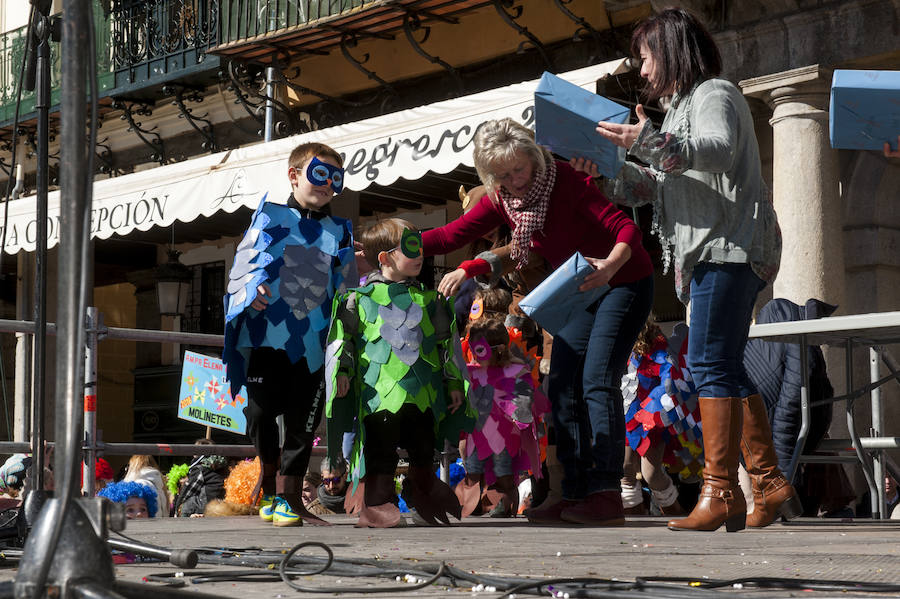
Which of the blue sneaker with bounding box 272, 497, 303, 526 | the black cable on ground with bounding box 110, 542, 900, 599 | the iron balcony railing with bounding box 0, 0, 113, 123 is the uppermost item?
the iron balcony railing with bounding box 0, 0, 113, 123

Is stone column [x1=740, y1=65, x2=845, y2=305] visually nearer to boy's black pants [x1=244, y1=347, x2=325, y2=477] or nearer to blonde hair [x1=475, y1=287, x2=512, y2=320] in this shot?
blonde hair [x1=475, y1=287, x2=512, y2=320]

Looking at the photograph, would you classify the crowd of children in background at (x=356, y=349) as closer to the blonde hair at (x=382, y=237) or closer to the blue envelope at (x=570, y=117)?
the blonde hair at (x=382, y=237)

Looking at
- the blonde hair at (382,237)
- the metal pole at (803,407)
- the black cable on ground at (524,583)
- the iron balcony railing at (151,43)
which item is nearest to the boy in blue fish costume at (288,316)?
the blonde hair at (382,237)

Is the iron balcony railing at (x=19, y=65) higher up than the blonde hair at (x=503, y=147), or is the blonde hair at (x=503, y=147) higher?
→ the iron balcony railing at (x=19, y=65)

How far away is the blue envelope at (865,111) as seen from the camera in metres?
3.46

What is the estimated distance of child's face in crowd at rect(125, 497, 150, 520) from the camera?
7.63m

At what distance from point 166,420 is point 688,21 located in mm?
14664

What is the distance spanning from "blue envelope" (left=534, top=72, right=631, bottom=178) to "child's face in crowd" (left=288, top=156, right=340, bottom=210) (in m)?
1.44

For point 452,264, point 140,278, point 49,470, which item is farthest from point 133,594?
point 140,278

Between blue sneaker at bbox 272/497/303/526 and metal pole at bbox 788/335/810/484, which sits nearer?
blue sneaker at bbox 272/497/303/526

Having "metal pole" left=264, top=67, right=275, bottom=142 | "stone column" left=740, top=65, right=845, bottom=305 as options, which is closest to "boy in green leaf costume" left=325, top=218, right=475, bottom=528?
"stone column" left=740, top=65, right=845, bottom=305

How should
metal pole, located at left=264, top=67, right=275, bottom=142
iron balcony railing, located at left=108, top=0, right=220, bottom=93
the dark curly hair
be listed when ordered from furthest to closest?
iron balcony railing, located at left=108, top=0, right=220, bottom=93 → metal pole, located at left=264, top=67, right=275, bottom=142 → the dark curly hair

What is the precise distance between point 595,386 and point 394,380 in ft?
2.59

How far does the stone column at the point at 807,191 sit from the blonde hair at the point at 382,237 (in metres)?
4.53
